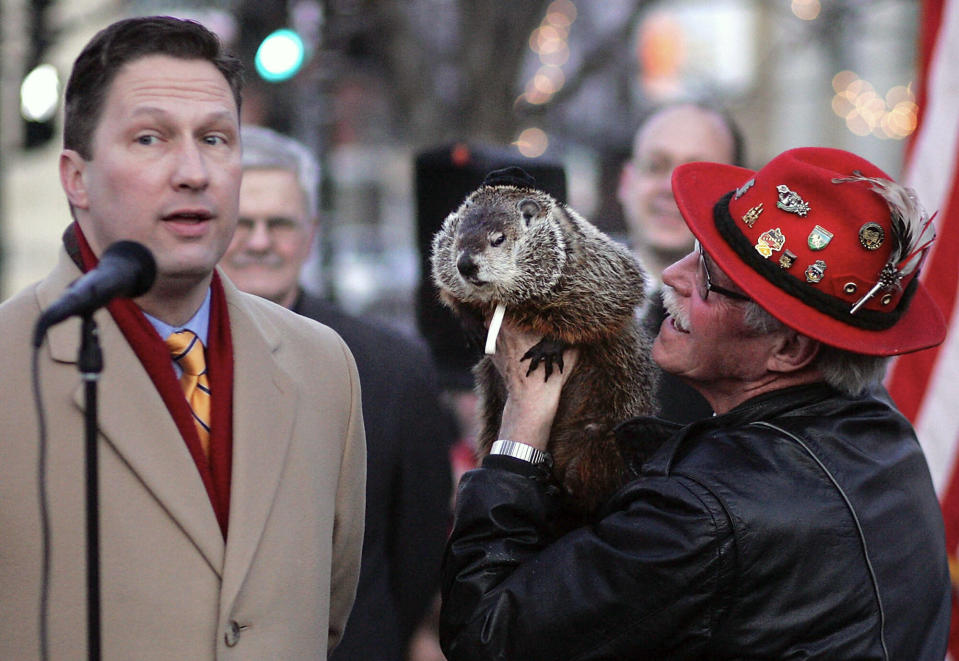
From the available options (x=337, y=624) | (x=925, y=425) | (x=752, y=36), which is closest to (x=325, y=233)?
(x=925, y=425)

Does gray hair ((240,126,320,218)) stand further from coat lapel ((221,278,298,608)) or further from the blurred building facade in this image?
coat lapel ((221,278,298,608))

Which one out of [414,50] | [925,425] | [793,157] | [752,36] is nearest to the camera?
[793,157]

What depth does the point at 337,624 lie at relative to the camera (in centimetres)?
271

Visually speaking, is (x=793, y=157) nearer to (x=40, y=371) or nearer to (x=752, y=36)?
(x=40, y=371)

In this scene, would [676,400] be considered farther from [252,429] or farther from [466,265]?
[252,429]

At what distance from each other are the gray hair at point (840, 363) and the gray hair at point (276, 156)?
6.74 feet

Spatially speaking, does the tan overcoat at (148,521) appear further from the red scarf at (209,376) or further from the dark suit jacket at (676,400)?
the dark suit jacket at (676,400)

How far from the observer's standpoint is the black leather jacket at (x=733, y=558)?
7.22ft

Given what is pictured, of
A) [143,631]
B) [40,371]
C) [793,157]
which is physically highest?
[793,157]

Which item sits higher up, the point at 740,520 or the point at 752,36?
the point at 752,36

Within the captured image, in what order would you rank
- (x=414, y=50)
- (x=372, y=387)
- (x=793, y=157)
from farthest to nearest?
(x=414, y=50)
(x=372, y=387)
(x=793, y=157)

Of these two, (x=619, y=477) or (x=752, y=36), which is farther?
(x=752, y=36)

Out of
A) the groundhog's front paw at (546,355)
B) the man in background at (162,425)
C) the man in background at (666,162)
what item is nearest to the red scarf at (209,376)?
the man in background at (162,425)

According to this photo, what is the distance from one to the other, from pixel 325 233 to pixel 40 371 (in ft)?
28.1
